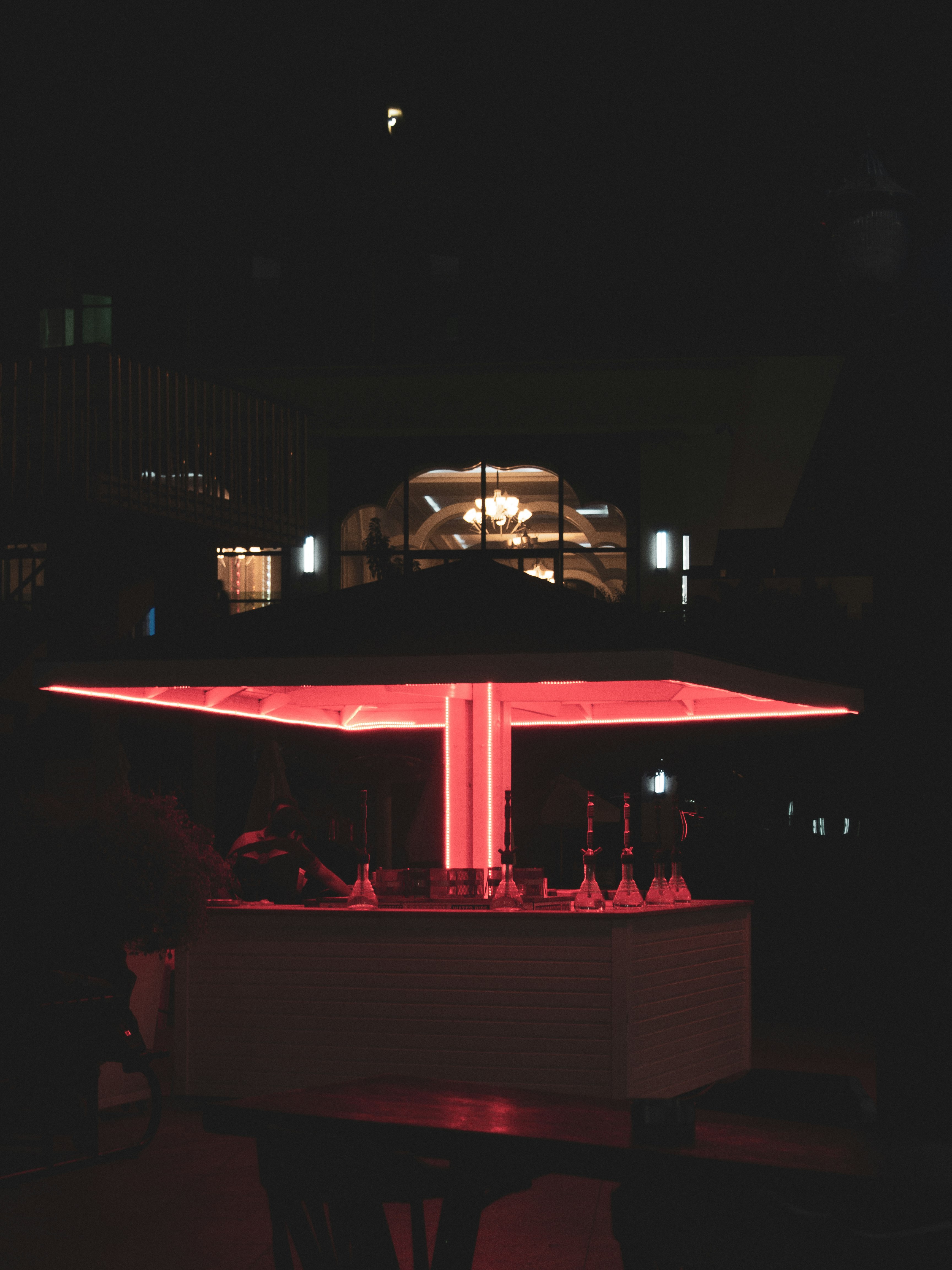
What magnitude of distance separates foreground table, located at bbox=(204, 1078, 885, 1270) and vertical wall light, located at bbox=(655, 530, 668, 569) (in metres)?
14.3

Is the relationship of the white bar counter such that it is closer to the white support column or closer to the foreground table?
the white support column

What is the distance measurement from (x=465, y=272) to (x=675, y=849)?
10.4 m

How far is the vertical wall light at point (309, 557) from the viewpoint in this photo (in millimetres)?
18062

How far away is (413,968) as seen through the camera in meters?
7.91

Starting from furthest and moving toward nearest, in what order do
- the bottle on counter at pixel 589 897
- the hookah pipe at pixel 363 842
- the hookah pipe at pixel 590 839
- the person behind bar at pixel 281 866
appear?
the person behind bar at pixel 281 866 → the hookah pipe at pixel 363 842 → the hookah pipe at pixel 590 839 → the bottle on counter at pixel 589 897

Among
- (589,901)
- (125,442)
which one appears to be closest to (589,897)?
(589,901)

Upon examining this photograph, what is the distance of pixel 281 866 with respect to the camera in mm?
8742

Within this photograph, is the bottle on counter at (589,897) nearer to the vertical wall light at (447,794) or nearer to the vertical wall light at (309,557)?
the vertical wall light at (447,794)

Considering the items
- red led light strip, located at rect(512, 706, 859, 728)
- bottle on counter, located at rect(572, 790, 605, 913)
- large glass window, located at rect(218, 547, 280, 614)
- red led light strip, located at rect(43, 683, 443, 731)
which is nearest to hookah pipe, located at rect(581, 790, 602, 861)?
bottle on counter, located at rect(572, 790, 605, 913)

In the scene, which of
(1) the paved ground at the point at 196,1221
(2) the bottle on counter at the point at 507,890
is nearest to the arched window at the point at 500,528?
(2) the bottle on counter at the point at 507,890

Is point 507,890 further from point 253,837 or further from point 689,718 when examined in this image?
point 689,718

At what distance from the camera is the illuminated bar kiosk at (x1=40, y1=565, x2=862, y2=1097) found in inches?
298

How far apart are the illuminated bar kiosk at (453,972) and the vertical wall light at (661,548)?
8608mm

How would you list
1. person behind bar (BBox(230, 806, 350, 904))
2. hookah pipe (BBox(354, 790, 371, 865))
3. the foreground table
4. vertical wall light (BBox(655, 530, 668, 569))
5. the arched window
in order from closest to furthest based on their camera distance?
the foreground table < hookah pipe (BBox(354, 790, 371, 865)) < person behind bar (BBox(230, 806, 350, 904)) < vertical wall light (BBox(655, 530, 668, 569)) < the arched window
